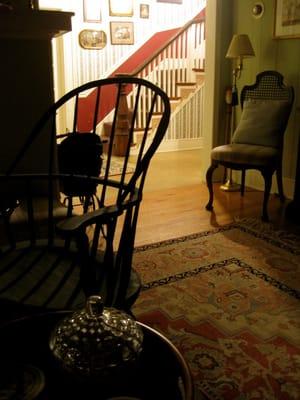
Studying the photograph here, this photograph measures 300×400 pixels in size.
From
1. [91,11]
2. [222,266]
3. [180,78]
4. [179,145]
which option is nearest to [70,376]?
[222,266]

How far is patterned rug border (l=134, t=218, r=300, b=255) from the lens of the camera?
9.62 ft

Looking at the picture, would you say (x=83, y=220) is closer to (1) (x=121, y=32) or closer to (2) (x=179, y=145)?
(2) (x=179, y=145)

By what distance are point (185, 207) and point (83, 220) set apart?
273 cm

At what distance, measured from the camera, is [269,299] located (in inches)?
89.0

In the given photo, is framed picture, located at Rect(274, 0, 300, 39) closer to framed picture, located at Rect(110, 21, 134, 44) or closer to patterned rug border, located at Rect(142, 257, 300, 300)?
patterned rug border, located at Rect(142, 257, 300, 300)

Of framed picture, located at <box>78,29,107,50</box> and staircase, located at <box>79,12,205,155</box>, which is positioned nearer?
framed picture, located at <box>78,29,107,50</box>

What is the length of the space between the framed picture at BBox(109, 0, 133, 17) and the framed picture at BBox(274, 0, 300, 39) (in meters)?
3.55

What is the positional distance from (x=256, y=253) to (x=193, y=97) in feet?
14.4

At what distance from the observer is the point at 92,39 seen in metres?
6.68

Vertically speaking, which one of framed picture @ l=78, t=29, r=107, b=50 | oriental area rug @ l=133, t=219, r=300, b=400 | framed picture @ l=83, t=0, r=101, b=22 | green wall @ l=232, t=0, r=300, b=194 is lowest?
oriental area rug @ l=133, t=219, r=300, b=400

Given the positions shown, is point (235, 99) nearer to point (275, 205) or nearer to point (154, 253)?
point (275, 205)

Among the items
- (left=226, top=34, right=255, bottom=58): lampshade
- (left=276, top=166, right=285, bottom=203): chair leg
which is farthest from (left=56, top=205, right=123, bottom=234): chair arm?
(left=226, top=34, right=255, bottom=58): lampshade

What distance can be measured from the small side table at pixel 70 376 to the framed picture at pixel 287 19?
3415mm

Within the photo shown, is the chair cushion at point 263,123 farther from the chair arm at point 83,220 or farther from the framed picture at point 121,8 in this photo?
the framed picture at point 121,8
